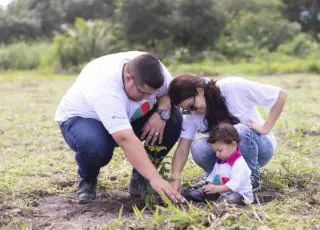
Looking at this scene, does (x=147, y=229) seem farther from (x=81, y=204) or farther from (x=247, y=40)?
(x=247, y=40)

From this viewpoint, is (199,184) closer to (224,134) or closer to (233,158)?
(233,158)

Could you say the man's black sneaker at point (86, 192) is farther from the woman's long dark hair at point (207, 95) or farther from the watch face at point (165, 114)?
the woman's long dark hair at point (207, 95)

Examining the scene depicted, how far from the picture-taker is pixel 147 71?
3.11 meters

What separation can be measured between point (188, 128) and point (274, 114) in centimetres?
54

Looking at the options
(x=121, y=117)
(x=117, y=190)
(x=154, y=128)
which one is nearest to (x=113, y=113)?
(x=121, y=117)

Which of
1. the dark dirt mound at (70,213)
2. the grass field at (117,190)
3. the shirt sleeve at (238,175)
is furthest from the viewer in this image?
the shirt sleeve at (238,175)

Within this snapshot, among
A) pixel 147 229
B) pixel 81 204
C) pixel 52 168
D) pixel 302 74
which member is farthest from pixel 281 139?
pixel 302 74

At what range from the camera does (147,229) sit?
2.79 metres

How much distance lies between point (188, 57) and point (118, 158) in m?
11.5

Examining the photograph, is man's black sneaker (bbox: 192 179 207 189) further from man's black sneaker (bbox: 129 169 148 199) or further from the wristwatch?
the wristwatch

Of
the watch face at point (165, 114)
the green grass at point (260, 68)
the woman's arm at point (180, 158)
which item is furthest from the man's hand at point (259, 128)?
the green grass at point (260, 68)

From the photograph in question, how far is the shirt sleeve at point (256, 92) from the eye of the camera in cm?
360

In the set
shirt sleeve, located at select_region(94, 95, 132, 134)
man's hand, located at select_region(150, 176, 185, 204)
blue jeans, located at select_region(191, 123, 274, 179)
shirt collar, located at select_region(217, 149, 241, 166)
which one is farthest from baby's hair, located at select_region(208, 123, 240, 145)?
shirt sleeve, located at select_region(94, 95, 132, 134)

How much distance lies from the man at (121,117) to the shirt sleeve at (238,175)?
1.21 ft
